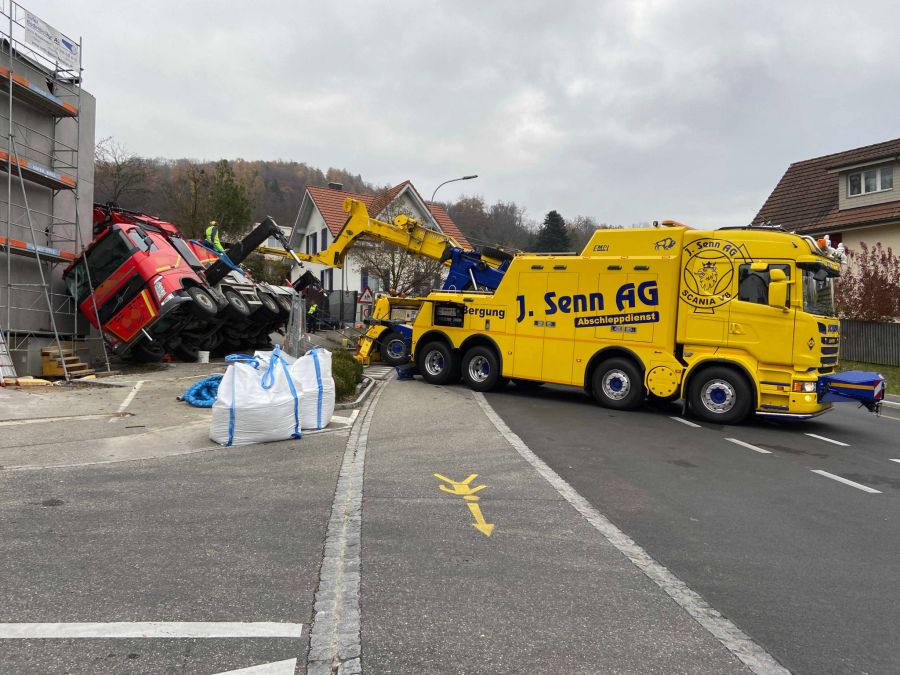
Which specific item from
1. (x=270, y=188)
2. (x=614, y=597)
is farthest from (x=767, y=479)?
(x=270, y=188)

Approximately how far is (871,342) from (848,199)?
7.57 metres

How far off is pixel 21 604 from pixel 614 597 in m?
3.22

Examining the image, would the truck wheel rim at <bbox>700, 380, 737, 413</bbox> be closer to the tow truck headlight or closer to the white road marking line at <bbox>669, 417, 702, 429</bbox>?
the white road marking line at <bbox>669, 417, 702, 429</bbox>

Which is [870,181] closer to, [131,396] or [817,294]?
[817,294]

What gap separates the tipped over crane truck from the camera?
33.7 ft

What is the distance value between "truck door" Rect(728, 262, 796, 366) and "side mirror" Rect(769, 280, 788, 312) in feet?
0.33

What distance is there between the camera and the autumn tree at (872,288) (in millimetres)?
22812

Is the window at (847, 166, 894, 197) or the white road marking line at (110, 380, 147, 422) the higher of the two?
the window at (847, 166, 894, 197)

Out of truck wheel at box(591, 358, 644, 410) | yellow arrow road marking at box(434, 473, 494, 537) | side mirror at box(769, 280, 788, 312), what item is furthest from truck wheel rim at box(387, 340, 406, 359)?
yellow arrow road marking at box(434, 473, 494, 537)

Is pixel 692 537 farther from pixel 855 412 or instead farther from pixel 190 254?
pixel 190 254

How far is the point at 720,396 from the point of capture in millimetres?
10805

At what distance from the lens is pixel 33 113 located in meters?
15.6

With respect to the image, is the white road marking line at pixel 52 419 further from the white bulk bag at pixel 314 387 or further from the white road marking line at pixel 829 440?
the white road marking line at pixel 829 440

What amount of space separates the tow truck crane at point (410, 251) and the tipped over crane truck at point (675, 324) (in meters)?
0.78
